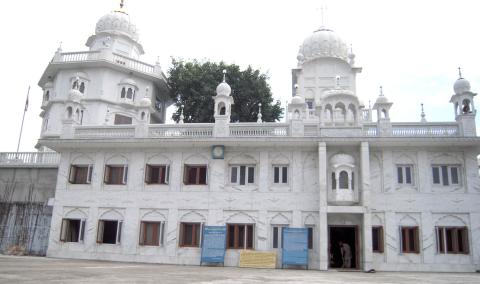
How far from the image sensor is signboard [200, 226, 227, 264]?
1958cm

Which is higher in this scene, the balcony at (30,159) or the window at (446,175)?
the balcony at (30,159)

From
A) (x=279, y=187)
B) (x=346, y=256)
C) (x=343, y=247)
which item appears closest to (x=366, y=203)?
(x=343, y=247)

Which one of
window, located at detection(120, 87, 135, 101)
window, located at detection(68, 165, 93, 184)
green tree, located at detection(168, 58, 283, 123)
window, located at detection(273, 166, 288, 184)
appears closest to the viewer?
window, located at detection(273, 166, 288, 184)

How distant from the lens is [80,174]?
22.6m

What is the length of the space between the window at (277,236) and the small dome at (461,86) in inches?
427

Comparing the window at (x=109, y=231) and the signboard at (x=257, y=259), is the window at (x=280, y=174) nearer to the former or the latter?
the signboard at (x=257, y=259)

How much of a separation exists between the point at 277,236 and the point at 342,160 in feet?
15.6

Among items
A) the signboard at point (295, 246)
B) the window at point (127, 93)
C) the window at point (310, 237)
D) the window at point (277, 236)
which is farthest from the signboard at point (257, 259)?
the window at point (127, 93)

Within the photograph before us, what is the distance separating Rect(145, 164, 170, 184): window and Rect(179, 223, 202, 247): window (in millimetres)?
2623

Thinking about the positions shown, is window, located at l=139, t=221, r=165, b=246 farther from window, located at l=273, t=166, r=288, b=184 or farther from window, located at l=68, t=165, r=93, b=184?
window, located at l=273, t=166, r=288, b=184

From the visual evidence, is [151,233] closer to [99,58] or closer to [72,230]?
[72,230]

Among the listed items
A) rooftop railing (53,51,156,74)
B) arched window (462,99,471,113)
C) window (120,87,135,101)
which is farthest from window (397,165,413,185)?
rooftop railing (53,51,156,74)

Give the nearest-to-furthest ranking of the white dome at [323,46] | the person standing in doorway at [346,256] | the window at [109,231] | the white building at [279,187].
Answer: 1. the white building at [279,187]
2. the person standing in doorway at [346,256]
3. the window at [109,231]
4. the white dome at [323,46]

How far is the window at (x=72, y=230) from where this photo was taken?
70.8 feet
